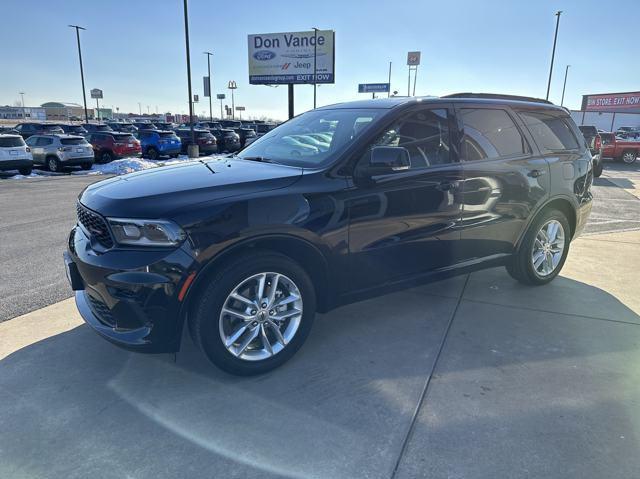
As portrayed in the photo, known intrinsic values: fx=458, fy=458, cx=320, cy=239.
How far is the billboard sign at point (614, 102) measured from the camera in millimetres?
52531

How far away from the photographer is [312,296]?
3.17 metres

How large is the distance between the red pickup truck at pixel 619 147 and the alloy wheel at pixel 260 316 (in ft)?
79.0

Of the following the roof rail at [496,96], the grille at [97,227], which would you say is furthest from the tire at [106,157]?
the roof rail at [496,96]

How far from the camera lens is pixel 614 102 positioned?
182 feet

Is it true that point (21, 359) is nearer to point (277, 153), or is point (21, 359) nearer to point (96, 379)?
point (96, 379)

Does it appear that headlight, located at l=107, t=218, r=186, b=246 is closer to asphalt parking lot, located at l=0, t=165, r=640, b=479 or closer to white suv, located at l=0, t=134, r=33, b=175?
asphalt parking lot, located at l=0, t=165, r=640, b=479

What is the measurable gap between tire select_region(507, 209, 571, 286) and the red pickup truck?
2105cm

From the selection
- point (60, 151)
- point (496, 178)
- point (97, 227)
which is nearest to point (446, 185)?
point (496, 178)

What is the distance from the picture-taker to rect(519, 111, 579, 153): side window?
446 centimetres

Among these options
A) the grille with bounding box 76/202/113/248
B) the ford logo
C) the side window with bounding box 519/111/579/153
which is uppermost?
the ford logo

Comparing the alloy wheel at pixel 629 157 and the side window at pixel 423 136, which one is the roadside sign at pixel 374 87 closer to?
the alloy wheel at pixel 629 157

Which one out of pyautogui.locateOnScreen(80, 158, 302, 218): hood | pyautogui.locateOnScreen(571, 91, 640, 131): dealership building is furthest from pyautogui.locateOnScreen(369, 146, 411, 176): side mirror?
pyautogui.locateOnScreen(571, 91, 640, 131): dealership building

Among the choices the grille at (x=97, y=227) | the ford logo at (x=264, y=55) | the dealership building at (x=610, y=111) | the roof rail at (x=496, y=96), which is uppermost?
the ford logo at (x=264, y=55)

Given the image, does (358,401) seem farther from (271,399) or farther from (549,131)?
(549,131)
